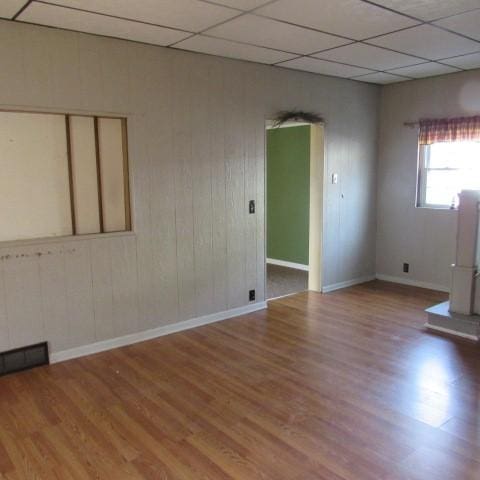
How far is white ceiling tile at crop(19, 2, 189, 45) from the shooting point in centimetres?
299

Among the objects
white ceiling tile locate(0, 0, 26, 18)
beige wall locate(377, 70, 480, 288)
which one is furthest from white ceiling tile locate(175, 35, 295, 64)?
beige wall locate(377, 70, 480, 288)

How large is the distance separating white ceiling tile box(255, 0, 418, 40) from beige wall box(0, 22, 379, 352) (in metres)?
1.22

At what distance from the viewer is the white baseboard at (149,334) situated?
12.0 ft

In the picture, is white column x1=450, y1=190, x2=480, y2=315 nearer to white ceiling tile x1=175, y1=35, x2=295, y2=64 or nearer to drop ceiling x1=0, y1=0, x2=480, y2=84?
drop ceiling x1=0, y1=0, x2=480, y2=84

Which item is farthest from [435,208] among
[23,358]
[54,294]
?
[23,358]

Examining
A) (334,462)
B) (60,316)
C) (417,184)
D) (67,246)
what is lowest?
(334,462)

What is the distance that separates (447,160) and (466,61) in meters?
1.19

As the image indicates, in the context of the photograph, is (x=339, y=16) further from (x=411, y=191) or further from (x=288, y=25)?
(x=411, y=191)

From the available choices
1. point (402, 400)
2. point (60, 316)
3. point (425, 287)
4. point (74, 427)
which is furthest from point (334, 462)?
point (425, 287)

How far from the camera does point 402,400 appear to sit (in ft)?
9.70

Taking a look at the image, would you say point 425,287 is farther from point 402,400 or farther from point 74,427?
point 74,427

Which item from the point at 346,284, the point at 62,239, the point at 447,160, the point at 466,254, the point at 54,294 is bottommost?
the point at 346,284

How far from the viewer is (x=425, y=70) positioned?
4.93 meters

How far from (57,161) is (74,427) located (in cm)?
195
